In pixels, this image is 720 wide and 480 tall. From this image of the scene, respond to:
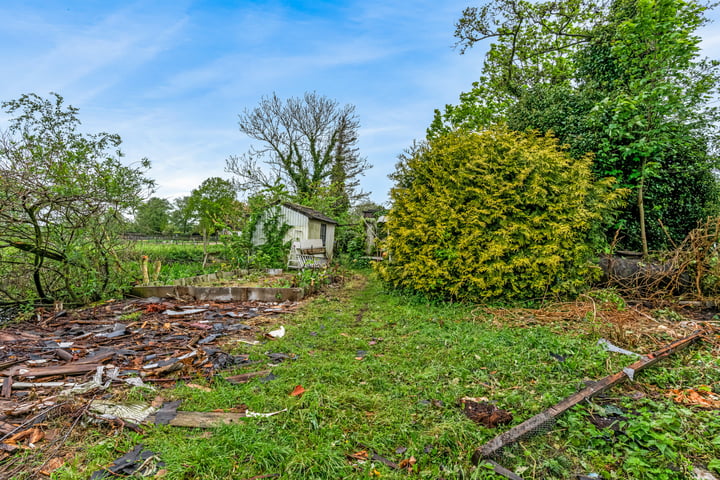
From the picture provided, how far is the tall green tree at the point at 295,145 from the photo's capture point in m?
20.1

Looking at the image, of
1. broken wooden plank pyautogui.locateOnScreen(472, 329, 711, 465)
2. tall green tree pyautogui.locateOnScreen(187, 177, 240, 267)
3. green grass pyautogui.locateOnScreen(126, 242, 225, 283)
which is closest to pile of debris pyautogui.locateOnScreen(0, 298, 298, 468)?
broken wooden plank pyautogui.locateOnScreen(472, 329, 711, 465)

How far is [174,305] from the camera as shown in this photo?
5969 millimetres

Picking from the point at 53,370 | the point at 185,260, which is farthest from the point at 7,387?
the point at 185,260

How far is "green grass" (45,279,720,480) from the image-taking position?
5.81 ft

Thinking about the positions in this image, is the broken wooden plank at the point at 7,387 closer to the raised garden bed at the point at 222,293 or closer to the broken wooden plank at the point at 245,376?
the broken wooden plank at the point at 245,376

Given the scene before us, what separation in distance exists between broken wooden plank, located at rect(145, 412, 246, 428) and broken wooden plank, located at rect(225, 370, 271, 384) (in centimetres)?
62

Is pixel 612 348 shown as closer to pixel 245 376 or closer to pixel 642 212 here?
pixel 245 376

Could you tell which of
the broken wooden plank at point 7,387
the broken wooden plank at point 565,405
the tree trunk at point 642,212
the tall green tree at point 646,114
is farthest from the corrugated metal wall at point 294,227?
the broken wooden plank at point 565,405

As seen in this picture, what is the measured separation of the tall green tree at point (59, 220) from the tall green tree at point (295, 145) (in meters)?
13.4

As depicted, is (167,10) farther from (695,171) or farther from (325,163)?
(325,163)

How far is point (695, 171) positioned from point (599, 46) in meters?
4.04

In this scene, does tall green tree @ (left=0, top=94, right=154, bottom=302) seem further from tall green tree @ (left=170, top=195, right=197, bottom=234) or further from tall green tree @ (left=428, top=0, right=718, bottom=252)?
tall green tree @ (left=170, top=195, right=197, bottom=234)

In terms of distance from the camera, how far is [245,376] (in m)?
3.01

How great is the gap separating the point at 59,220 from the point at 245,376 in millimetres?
5252
